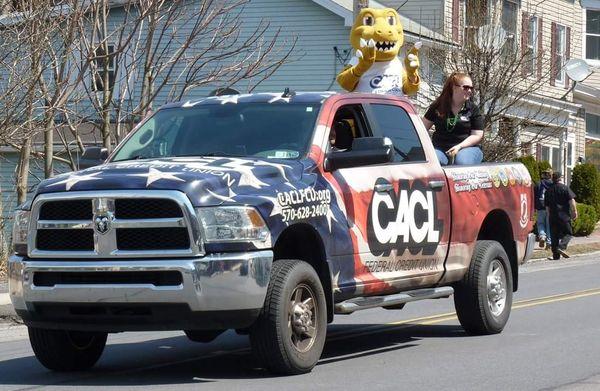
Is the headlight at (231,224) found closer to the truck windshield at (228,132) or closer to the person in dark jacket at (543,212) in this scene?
the truck windshield at (228,132)

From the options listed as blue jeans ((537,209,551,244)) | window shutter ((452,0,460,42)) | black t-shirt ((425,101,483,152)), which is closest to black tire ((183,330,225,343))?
black t-shirt ((425,101,483,152))

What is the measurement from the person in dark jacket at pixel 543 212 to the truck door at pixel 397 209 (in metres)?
17.3

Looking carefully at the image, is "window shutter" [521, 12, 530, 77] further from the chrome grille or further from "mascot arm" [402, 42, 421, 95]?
the chrome grille

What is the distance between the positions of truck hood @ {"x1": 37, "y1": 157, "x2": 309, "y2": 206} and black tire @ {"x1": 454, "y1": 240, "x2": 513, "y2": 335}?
2.77 metres

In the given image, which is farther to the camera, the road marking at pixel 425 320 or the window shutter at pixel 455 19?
the window shutter at pixel 455 19

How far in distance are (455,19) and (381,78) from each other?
9.86 meters

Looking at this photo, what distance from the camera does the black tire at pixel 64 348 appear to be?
905cm

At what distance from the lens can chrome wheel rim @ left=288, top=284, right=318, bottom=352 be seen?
28.2ft

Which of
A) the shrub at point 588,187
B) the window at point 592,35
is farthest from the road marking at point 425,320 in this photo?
the window at point 592,35

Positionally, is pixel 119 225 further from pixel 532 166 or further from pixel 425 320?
pixel 532 166

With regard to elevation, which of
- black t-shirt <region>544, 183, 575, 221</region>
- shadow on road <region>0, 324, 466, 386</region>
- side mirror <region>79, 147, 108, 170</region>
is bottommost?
black t-shirt <region>544, 183, 575, 221</region>

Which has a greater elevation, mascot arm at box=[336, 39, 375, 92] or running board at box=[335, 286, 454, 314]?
mascot arm at box=[336, 39, 375, 92]

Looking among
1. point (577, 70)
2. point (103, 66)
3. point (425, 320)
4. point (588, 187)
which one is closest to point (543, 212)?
point (577, 70)

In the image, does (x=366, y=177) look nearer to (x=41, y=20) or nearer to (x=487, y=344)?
(x=487, y=344)
